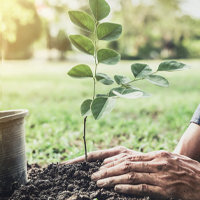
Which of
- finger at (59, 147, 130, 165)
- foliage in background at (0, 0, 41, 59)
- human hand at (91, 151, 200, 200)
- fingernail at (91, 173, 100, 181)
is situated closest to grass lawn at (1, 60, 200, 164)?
finger at (59, 147, 130, 165)

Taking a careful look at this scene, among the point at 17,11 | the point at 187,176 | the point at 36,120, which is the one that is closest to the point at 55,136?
the point at 36,120

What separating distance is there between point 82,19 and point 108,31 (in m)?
0.15

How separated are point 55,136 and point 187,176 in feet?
6.39

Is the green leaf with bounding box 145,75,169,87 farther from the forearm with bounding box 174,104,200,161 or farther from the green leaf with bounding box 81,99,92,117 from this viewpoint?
the forearm with bounding box 174,104,200,161

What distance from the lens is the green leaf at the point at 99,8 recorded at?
128 cm

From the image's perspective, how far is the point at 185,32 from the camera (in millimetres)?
25250

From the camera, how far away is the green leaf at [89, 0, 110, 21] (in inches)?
50.4

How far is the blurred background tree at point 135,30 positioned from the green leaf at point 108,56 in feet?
62.6

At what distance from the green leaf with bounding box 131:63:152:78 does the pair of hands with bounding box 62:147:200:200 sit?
1.45ft

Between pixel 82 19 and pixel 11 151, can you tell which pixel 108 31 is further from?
pixel 11 151

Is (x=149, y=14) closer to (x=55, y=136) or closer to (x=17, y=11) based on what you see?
(x=17, y=11)

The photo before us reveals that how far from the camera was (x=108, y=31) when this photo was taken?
1.35 metres

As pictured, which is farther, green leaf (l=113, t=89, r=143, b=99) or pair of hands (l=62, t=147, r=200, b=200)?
pair of hands (l=62, t=147, r=200, b=200)

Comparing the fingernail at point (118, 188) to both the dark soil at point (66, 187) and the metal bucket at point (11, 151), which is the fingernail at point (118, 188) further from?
the metal bucket at point (11, 151)
